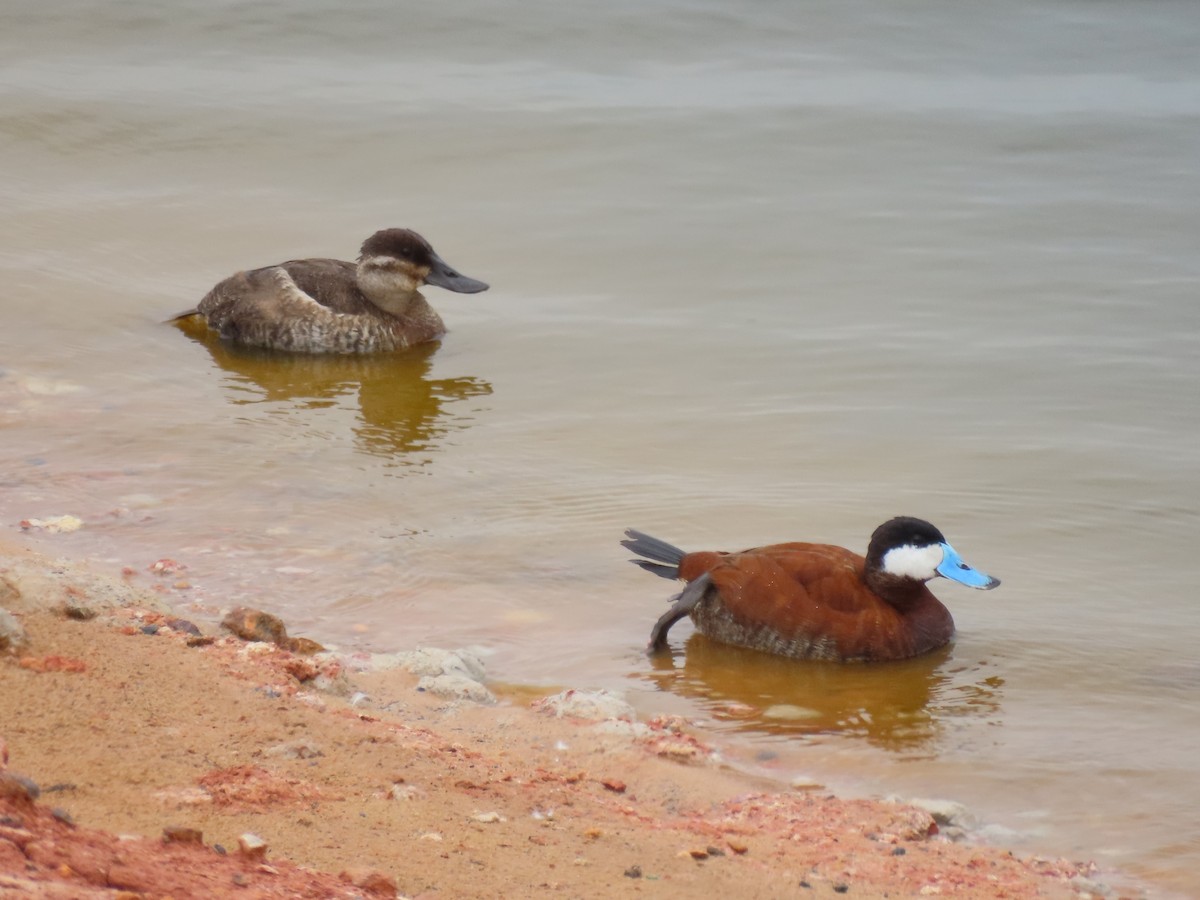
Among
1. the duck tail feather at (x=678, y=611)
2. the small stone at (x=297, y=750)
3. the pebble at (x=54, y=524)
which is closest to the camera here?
the small stone at (x=297, y=750)

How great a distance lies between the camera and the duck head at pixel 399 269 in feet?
36.1

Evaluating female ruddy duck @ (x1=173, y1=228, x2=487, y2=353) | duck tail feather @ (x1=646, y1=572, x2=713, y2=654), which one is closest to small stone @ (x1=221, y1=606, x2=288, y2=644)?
duck tail feather @ (x1=646, y1=572, x2=713, y2=654)

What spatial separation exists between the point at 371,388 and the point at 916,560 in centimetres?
470

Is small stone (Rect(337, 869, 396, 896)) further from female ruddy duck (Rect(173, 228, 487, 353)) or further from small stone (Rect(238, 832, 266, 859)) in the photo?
female ruddy duck (Rect(173, 228, 487, 353))

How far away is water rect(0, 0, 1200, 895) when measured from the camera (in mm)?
6312

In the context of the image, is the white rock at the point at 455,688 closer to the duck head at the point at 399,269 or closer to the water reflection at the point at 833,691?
the water reflection at the point at 833,691

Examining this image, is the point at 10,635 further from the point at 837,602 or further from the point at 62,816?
the point at 837,602

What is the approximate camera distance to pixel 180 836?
342 cm

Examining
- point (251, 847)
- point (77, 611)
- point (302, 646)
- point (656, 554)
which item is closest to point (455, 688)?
point (302, 646)

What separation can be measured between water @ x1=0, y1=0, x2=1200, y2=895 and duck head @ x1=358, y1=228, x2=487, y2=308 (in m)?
0.43

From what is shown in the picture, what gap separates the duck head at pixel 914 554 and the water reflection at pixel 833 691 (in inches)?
13.9

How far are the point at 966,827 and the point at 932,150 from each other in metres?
10.7

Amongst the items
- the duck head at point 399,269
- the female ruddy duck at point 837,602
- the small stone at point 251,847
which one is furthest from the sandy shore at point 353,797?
the duck head at point 399,269

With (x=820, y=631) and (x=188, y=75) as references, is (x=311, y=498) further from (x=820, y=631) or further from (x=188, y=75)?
(x=188, y=75)
